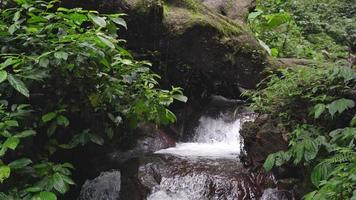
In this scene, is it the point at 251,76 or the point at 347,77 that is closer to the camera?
the point at 347,77

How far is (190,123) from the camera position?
310 inches

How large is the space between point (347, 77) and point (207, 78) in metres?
4.74

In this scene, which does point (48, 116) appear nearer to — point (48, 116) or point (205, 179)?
point (48, 116)

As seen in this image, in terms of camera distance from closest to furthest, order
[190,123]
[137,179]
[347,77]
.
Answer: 1. [347,77]
2. [137,179]
3. [190,123]

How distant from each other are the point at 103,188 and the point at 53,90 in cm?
171

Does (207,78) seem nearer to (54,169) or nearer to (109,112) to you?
(109,112)

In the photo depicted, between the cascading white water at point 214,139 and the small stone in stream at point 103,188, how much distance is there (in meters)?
1.02

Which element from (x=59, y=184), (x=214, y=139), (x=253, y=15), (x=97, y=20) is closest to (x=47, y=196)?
(x=59, y=184)

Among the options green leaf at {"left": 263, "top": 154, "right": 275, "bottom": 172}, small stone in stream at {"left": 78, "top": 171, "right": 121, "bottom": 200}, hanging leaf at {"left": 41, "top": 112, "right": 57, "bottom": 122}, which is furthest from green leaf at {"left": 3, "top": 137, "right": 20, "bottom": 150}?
green leaf at {"left": 263, "top": 154, "right": 275, "bottom": 172}

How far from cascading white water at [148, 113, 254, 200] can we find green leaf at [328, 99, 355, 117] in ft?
4.75

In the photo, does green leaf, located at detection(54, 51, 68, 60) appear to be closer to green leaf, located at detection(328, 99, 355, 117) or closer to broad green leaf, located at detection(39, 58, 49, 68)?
broad green leaf, located at detection(39, 58, 49, 68)

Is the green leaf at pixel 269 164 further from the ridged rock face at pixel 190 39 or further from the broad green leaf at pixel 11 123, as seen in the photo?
the ridged rock face at pixel 190 39

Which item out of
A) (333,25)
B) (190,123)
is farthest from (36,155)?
(333,25)

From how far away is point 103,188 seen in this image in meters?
5.08
